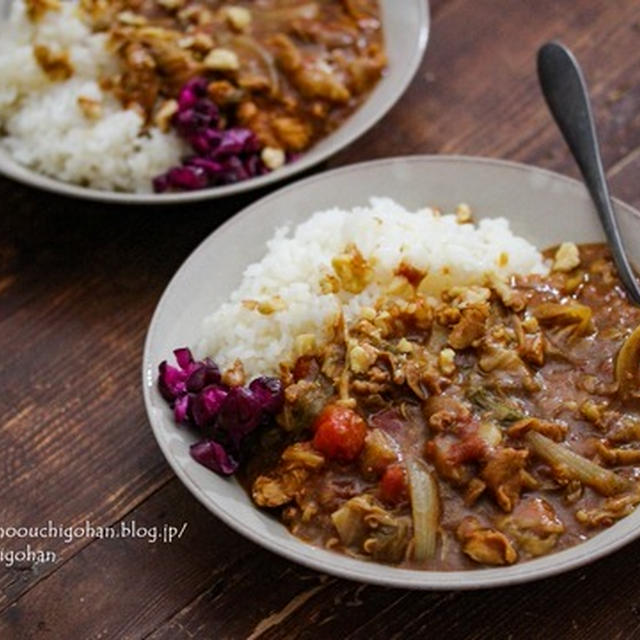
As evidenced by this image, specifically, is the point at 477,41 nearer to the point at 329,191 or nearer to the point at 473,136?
the point at 473,136

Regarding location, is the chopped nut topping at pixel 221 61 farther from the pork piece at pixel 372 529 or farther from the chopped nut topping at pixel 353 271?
the pork piece at pixel 372 529

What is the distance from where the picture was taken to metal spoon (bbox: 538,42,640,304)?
136 inches

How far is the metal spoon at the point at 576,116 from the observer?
3.46m

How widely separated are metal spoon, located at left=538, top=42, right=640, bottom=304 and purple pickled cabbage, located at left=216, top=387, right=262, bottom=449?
118cm

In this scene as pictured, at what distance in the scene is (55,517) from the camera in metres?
3.22

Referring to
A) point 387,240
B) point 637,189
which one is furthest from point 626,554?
point 637,189

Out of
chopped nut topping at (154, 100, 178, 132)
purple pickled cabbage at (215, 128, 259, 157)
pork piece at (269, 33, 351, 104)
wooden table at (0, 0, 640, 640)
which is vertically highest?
pork piece at (269, 33, 351, 104)

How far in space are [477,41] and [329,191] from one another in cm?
122

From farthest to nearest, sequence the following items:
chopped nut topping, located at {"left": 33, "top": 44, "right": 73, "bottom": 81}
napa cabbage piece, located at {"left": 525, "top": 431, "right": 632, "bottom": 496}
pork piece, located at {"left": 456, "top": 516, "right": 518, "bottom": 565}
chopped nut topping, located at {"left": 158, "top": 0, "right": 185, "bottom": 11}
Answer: chopped nut topping, located at {"left": 158, "top": 0, "right": 185, "bottom": 11}, chopped nut topping, located at {"left": 33, "top": 44, "right": 73, "bottom": 81}, napa cabbage piece, located at {"left": 525, "top": 431, "right": 632, "bottom": 496}, pork piece, located at {"left": 456, "top": 516, "right": 518, "bottom": 565}

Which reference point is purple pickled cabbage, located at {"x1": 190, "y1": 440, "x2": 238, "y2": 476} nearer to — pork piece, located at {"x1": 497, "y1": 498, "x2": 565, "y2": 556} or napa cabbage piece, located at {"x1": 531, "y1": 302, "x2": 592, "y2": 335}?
pork piece, located at {"x1": 497, "y1": 498, "x2": 565, "y2": 556}

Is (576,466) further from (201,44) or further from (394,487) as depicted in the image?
(201,44)

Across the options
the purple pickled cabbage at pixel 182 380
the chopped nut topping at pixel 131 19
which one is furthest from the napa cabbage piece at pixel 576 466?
the chopped nut topping at pixel 131 19

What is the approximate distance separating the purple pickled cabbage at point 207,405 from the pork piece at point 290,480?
0.73ft

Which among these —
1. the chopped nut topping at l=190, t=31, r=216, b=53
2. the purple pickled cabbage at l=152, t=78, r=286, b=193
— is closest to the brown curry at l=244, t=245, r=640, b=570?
the purple pickled cabbage at l=152, t=78, r=286, b=193
